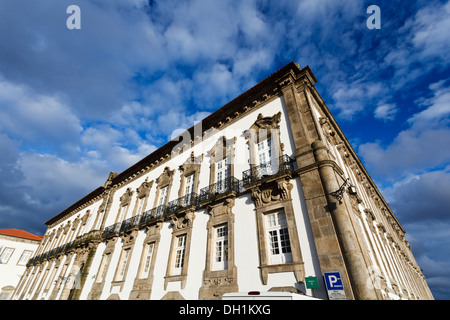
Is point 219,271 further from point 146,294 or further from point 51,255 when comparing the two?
point 51,255

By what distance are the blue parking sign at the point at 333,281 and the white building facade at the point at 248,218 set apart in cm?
16

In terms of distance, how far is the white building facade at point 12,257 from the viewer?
3262 centimetres

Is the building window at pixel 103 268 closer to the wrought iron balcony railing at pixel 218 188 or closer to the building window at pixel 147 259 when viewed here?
the building window at pixel 147 259

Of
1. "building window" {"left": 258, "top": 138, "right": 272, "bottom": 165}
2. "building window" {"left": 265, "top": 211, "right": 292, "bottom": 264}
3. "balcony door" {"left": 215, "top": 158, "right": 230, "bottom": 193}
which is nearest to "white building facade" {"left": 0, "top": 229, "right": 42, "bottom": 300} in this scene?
"balcony door" {"left": 215, "top": 158, "right": 230, "bottom": 193}

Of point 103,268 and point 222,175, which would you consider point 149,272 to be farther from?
point 222,175

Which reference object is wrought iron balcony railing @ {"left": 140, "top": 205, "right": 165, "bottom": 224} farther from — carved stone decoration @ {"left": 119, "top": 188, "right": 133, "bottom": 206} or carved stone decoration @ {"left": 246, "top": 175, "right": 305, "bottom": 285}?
carved stone decoration @ {"left": 246, "top": 175, "right": 305, "bottom": 285}

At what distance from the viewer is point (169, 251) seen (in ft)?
43.7

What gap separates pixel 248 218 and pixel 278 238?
169 cm

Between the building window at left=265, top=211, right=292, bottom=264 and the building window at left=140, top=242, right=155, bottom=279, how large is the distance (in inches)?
327

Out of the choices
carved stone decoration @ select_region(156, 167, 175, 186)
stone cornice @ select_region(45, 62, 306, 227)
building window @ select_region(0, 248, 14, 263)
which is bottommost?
building window @ select_region(0, 248, 14, 263)

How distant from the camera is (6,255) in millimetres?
34438

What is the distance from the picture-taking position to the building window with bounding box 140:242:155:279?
14159 millimetres

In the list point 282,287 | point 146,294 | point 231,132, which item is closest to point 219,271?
point 282,287

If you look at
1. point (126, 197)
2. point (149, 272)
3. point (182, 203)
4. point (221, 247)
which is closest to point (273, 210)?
point (221, 247)
